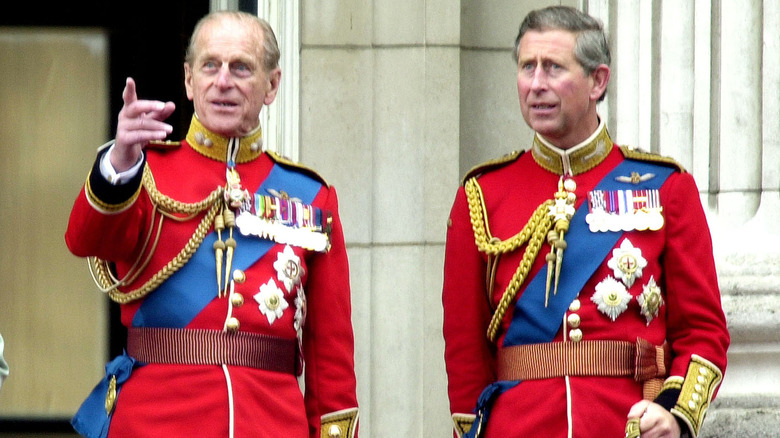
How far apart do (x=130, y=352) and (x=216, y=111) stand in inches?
25.6

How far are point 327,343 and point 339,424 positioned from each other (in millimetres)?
213

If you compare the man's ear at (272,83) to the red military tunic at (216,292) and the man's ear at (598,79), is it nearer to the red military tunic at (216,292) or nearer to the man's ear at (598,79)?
the red military tunic at (216,292)

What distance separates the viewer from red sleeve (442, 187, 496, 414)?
14.7ft

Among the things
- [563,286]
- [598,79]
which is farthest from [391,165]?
[563,286]

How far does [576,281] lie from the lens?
14.5ft

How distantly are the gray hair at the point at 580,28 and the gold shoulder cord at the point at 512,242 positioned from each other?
381 millimetres

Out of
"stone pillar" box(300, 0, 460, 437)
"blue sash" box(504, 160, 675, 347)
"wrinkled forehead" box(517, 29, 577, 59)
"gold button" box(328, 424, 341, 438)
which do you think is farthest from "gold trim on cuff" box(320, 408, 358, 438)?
"stone pillar" box(300, 0, 460, 437)

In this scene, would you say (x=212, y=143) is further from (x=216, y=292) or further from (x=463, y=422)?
(x=463, y=422)

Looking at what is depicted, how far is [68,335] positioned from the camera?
734 centimetres

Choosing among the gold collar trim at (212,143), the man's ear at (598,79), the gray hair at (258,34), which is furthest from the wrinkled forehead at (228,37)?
the man's ear at (598,79)

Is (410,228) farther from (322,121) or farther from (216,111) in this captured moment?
(216,111)

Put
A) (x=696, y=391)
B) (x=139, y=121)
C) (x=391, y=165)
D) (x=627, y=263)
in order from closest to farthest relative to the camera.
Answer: (x=139, y=121), (x=696, y=391), (x=627, y=263), (x=391, y=165)

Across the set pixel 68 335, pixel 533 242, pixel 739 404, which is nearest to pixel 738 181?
pixel 739 404

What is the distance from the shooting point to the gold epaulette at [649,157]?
456 cm
